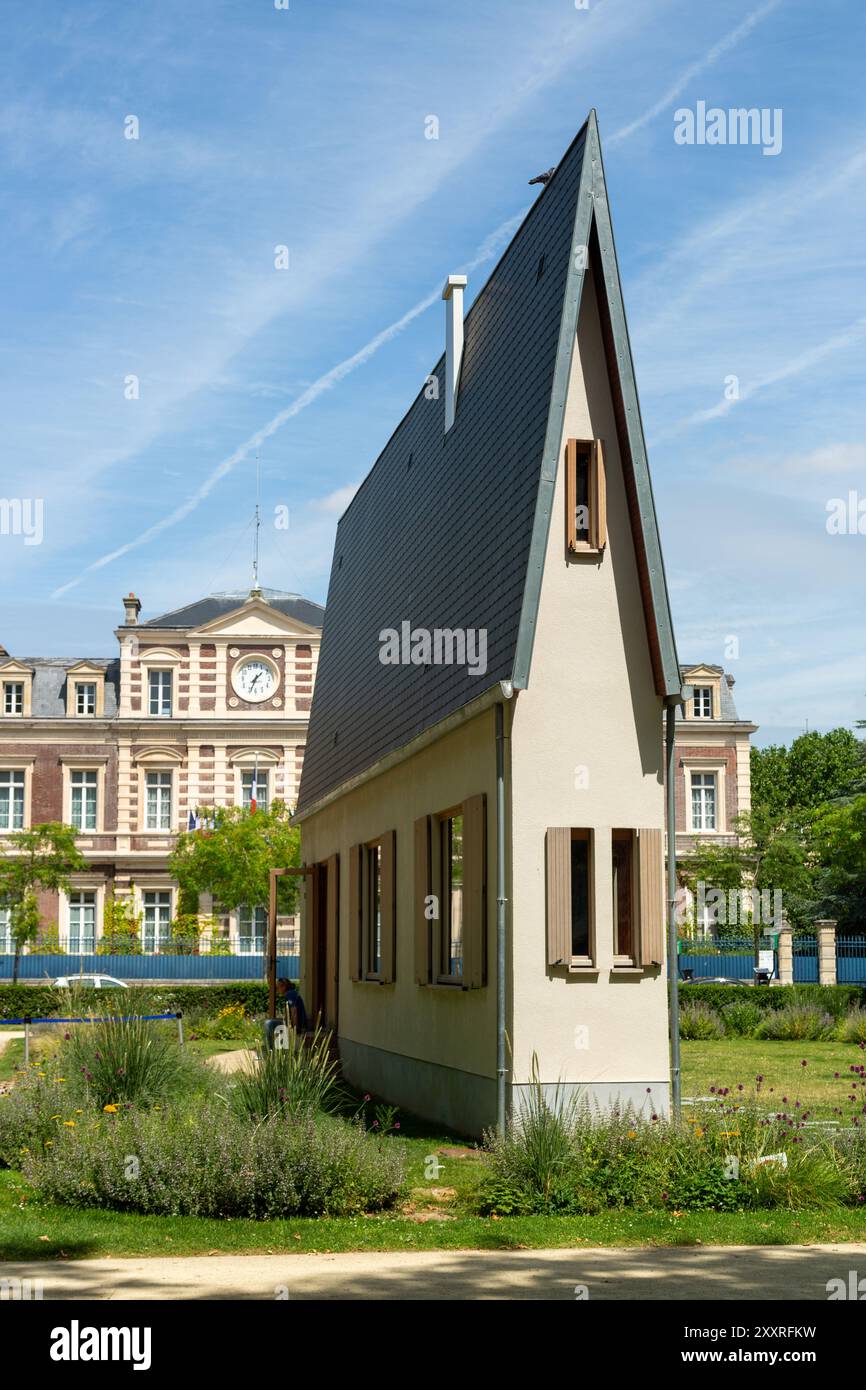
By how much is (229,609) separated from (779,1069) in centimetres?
4308

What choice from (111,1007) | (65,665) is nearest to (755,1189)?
(111,1007)

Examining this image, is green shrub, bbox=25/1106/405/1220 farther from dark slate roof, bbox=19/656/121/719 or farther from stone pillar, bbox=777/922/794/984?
dark slate roof, bbox=19/656/121/719

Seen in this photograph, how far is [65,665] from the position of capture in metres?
63.5

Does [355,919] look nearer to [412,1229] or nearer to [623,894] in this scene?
[623,894]

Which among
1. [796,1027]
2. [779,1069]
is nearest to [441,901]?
[779,1069]

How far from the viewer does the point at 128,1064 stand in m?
14.3

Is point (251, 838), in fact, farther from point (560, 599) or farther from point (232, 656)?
point (560, 599)

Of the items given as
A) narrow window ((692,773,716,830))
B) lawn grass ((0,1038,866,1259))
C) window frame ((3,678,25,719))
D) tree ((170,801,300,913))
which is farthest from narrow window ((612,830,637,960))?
window frame ((3,678,25,719))

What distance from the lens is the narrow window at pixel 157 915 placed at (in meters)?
59.8

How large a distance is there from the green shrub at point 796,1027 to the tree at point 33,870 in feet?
99.3

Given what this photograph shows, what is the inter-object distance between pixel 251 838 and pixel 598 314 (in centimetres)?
4047

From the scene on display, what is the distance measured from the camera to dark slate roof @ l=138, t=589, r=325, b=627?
205 ft
